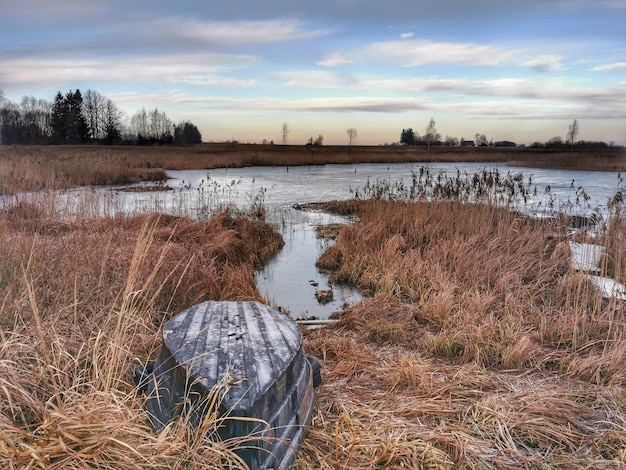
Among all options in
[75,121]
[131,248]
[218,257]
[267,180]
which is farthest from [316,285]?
[75,121]

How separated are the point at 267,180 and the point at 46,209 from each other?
499 inches

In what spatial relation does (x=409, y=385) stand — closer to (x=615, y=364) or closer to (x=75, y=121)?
(x=615, y=364)

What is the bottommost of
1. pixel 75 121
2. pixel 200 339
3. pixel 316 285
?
pixel 316 285

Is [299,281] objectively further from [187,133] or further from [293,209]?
[187,133]

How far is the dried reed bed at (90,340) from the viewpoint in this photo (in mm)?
1846

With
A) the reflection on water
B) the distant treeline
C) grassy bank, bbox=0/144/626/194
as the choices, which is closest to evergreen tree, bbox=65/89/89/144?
the distant treeline

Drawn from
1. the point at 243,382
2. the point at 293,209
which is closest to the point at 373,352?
the point at 243,382

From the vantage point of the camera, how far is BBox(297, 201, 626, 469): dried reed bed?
238cm

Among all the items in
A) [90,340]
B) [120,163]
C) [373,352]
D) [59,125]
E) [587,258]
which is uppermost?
[59,125]

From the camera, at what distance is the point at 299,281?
246 inches

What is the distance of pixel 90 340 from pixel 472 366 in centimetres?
258

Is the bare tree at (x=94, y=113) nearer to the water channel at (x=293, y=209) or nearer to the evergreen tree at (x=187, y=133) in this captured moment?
the evergreen tree at (x=187, y=133)

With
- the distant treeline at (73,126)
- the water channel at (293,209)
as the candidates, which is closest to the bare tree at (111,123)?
the distant treeline at (73,126)

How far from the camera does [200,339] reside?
2.45m
